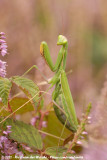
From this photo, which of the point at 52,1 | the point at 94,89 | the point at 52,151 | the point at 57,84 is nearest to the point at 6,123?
the point at 52,151

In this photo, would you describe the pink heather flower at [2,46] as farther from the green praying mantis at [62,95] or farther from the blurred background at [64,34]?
the blurred background at [64,34]

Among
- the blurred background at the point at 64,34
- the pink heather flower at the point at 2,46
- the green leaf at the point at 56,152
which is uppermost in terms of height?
the blurred background at the point at 64,34

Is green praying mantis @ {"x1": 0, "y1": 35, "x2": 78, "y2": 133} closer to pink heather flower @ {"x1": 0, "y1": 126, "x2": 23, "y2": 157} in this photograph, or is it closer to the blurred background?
pink heather flower @ {"x1": 0, "y1": 126, "x2": 23, "y2": 157}

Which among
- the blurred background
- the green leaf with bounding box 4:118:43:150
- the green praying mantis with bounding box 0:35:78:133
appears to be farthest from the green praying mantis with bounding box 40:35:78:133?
the blurred background

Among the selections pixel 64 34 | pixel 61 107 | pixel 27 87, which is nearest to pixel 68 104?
pixel 61 107

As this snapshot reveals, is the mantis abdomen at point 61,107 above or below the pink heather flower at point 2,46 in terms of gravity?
below

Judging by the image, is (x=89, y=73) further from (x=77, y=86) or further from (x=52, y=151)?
(x=52, y=151)

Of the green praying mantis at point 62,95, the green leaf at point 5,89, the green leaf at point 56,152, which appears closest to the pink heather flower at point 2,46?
the green leaf at point 5,89
